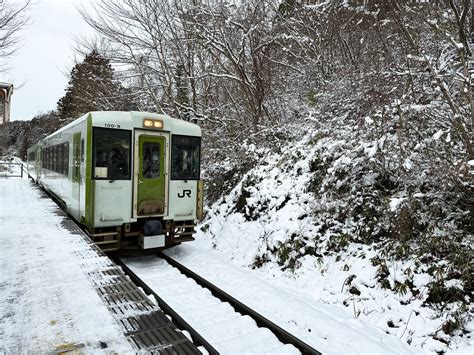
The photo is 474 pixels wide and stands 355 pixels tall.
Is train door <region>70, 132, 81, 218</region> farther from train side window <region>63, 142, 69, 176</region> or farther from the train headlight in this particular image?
the train headlight

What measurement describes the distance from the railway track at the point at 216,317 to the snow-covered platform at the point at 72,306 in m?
0.85

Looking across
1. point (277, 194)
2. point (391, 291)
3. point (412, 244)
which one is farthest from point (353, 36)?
point (391, 291)

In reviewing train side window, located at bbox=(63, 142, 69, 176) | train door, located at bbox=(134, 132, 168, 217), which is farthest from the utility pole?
train side window, located at bbox=(63, 142, 69, 176)

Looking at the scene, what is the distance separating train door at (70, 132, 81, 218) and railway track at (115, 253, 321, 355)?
226 cm

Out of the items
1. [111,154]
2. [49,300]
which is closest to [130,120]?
[111,154]

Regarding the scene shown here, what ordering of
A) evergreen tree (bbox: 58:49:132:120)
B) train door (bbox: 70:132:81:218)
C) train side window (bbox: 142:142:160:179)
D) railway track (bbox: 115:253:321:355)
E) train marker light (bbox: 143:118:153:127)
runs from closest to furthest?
railway track (bbox: 115:253:321:355) → train marker light (bbox: 143:118:153:127) → train side window (bbox: 142:142:160:179) → train door (bbox: 70:132:81:218) → evergreen tree (bbox: 58:49:132:120)

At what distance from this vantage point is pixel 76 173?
8.52 meters

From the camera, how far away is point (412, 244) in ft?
18.7

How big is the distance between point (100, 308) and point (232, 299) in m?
2.26

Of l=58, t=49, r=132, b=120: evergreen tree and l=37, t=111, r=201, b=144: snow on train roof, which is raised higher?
l=58, t=49, r=132, b=120: evergreen tree

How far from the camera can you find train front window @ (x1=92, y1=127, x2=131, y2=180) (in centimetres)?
729

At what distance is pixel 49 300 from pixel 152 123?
4606 millimetres

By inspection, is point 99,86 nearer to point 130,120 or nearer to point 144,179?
point 130,120

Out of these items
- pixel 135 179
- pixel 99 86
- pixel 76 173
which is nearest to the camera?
pixel 135 179
